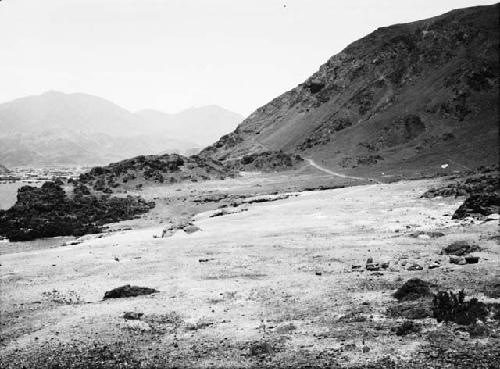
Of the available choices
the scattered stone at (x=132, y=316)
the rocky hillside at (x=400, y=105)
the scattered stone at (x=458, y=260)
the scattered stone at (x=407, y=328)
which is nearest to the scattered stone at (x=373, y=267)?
the scattered stone at (x=458, y=260)

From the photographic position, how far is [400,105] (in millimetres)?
137625

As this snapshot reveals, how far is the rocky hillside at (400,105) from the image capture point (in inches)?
4476

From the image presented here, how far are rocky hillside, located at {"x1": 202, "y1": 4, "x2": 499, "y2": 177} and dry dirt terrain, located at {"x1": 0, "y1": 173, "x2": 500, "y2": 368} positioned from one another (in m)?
75.1

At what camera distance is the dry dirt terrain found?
14609mm

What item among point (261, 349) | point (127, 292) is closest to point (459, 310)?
point (261, 349)

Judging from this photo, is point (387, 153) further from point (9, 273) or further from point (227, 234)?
point (9, 273)

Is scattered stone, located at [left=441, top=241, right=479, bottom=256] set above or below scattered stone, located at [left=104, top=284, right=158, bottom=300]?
below

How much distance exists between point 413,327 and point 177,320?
8.84 meters

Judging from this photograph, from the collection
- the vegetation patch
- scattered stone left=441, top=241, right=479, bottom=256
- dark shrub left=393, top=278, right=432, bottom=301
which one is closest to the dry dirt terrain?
scattered stone left=441, top=241, right=479, bottom=256

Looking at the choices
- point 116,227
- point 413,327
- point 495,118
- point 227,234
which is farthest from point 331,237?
point 495,118

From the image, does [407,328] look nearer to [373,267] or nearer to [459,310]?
[459,310]

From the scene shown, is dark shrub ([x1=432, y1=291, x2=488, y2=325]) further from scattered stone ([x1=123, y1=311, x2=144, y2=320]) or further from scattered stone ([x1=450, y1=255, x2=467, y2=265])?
scattered stone ([x1=123, y1=311, x2=144, y2=320])

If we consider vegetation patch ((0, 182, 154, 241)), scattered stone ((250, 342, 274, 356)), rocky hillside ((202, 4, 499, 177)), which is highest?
rocky hillside ((202, 4, 499, 177))

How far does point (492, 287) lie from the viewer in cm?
1872
